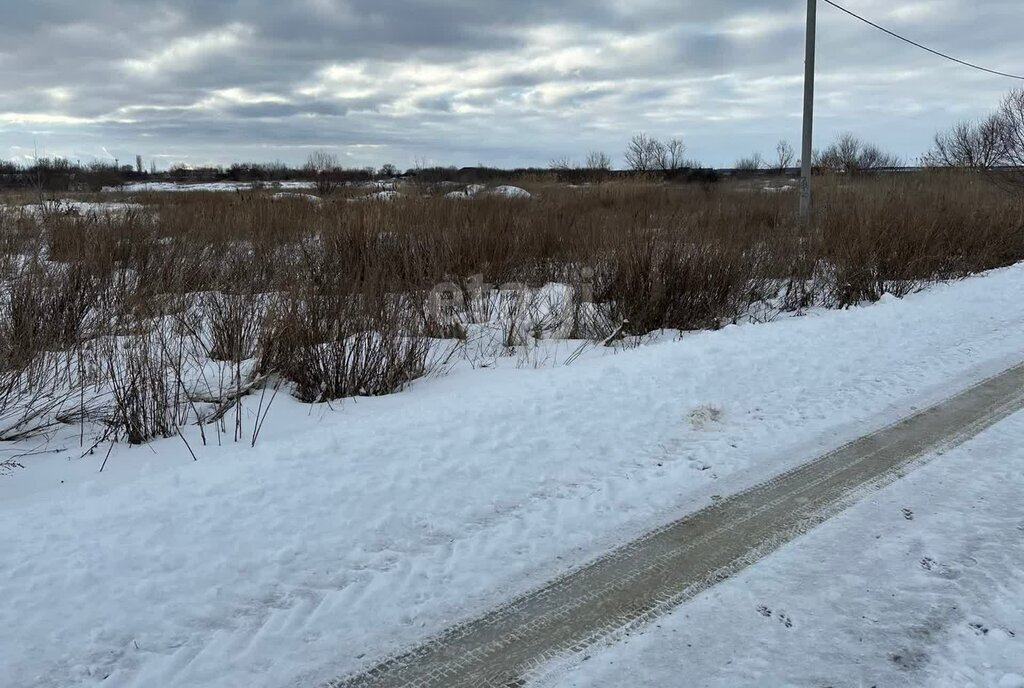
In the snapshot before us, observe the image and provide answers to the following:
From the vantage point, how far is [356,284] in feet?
20.8

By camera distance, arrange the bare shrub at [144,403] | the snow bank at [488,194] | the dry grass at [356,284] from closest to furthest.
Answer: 1. the bare shrub at [144,403]
2. the dry grass at [356,284]
3. the snow bank at [488,194]

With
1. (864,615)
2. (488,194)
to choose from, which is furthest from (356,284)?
(488,194)

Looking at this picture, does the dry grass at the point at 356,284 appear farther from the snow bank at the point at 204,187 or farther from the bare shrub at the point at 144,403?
the snow bank at the point at 204,187

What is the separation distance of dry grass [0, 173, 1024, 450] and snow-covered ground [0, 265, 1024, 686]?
1.60ft

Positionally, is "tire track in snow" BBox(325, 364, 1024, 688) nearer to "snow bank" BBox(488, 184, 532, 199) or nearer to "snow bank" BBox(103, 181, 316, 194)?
"snow bank" BBox(488, 184, 532, 199)

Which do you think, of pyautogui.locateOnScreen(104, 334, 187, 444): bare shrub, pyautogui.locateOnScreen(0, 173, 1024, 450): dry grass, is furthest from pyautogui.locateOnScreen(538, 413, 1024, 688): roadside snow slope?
pyautogui.locateOnScreen(0, 173, 1024, 450): dry grass

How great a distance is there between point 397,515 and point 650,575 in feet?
4.12

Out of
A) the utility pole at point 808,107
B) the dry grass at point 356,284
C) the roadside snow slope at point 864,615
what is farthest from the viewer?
the utility pole at point 808,107

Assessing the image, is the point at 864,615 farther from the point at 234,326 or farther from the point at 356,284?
the point at 234,326

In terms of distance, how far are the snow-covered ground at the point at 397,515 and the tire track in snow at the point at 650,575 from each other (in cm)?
10

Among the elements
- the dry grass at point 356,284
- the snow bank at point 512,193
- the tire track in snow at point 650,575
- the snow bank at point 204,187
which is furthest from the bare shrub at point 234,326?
the snow bank at point 204,187

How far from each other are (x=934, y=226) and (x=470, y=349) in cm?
964

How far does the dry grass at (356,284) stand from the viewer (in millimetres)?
5109

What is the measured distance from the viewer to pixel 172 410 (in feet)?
15.8
